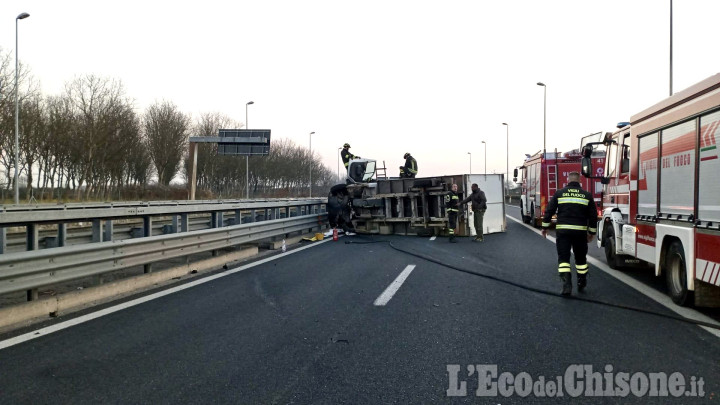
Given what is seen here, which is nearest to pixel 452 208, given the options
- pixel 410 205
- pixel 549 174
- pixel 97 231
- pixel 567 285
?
pixel 410 205

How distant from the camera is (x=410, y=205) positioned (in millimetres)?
17547

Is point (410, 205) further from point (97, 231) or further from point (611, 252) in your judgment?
point (97, 231)

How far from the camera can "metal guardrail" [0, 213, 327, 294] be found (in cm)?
545

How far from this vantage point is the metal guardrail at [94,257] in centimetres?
545

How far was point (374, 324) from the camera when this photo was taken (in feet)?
18.1

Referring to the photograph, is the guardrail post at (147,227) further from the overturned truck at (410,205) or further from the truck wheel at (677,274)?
the overturned truck at (410,205)

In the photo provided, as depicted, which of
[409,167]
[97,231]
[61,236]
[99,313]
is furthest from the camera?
[409,167]

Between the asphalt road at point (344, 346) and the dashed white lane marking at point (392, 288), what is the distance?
0.09 meters

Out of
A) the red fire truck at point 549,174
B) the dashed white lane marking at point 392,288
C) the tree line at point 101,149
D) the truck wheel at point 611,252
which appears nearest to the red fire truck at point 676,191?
the truck wheel at point 611,252

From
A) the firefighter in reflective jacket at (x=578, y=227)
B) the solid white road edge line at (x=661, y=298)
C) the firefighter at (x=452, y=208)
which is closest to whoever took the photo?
the solid white road edge line at (x=661, y=298)

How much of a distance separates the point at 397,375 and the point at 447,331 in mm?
1416

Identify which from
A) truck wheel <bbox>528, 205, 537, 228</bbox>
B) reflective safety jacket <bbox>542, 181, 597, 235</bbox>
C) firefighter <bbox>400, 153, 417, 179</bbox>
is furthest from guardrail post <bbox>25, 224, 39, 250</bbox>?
truck wheel <bbox>528, 205, 537, 228</bbox>

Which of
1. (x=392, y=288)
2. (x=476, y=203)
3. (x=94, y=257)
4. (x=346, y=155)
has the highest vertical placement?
(x=346, y=155)

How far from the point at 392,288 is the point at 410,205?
10039 millimetres
